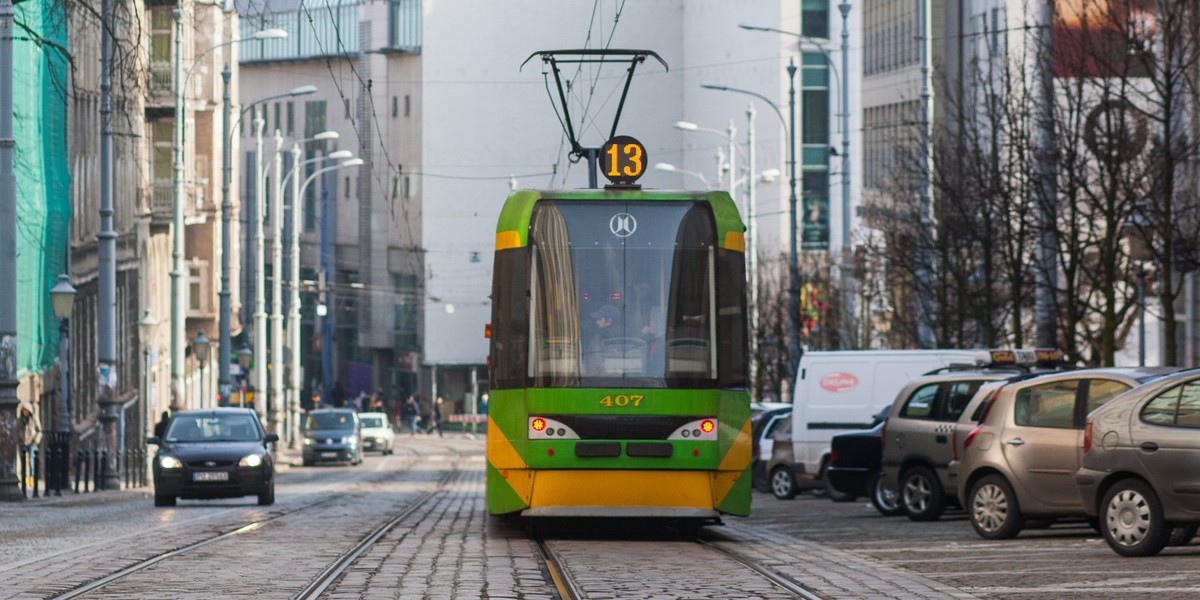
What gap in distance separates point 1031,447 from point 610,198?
432 centimetres

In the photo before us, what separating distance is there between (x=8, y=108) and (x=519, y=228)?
47.1 feet

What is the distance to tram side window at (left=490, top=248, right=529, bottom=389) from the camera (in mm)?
21391

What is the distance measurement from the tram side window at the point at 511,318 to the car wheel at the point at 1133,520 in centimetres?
520

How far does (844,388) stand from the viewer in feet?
116

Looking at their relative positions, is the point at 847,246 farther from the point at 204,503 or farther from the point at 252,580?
the point at 252,580

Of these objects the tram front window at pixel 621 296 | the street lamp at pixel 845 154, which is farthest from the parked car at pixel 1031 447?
the street lamp at pixel 845 154

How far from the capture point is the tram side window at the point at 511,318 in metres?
21.4

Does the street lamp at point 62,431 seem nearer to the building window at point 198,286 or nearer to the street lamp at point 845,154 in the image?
the street lamp at point 845,154

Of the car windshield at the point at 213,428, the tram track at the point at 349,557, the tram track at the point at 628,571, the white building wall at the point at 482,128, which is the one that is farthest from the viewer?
the white building wall at the point at 482,128

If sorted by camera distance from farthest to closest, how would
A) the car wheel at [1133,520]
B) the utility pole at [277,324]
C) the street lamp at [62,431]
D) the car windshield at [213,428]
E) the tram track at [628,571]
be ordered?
the utility pole at [277,324]
the street lamp at [62,431]
the car windshield at [213,428]
the car wheel at [1133,520]
the tram track at [628,571]

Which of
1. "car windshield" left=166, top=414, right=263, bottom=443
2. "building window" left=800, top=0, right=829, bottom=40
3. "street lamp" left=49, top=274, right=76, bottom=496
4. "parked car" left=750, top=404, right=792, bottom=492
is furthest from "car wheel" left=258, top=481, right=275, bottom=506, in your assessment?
"building window" left=800, top=0, right=829, bottom=40

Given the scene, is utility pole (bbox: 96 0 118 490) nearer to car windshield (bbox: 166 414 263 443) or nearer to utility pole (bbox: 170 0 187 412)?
utility pole (bbox: 170 0 187 412)

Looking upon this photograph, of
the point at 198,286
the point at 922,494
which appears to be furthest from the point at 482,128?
the point at 922,494

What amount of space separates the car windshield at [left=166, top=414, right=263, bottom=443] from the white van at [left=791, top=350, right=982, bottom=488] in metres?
7.81
